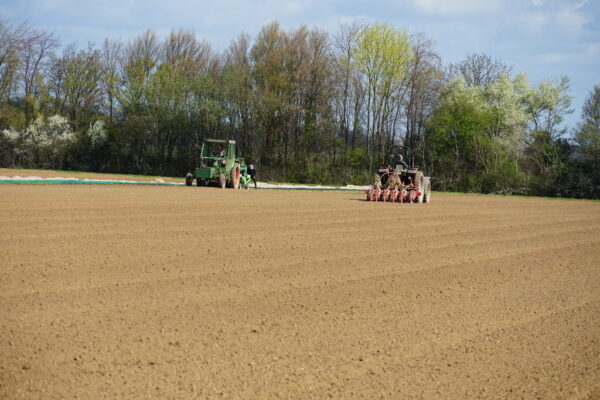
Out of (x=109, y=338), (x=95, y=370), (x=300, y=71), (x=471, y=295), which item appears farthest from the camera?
(x=300, y=71)

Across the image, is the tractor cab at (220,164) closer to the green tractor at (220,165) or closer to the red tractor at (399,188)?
the green tractor at (220,165)

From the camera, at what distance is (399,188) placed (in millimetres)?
21812

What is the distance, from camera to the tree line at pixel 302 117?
4103 centimetres

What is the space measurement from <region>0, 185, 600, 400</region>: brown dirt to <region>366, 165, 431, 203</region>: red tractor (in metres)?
10.5

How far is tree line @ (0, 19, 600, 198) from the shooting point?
135ft

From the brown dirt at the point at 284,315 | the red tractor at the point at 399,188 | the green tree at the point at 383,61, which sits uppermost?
the green tree at the point at 383,61

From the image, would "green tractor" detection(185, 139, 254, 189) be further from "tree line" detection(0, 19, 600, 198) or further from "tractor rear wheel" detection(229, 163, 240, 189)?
"tree line" detection(0, 19, 600, 198)

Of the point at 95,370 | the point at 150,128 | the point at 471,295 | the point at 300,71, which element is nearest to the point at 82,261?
the point at 95,370

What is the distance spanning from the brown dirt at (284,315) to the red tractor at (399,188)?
1052cm

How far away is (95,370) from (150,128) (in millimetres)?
45429

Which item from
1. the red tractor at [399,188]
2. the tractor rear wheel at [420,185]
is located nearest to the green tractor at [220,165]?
the red tractor at [399,188]

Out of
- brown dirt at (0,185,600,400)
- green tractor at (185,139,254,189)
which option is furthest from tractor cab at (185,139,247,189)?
brown dirt at (0,185,600,400)

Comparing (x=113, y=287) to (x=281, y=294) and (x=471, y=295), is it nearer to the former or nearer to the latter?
(x=281, y=294)

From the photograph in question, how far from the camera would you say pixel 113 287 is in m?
6.23
